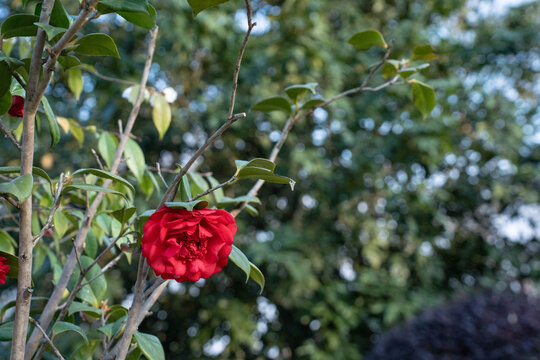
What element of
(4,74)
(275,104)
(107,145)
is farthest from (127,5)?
(107,145)

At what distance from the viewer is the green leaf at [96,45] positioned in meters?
0.53

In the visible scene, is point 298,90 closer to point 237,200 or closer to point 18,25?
point 237,200

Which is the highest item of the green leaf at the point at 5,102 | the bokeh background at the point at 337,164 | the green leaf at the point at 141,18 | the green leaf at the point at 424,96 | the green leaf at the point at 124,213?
the green leaf at the point at 141,18

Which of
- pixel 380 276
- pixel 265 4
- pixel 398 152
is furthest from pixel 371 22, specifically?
pixel 380 276

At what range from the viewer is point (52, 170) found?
315cm

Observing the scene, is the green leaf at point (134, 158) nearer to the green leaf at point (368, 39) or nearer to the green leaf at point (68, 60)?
the green leaf at point (68, 60)

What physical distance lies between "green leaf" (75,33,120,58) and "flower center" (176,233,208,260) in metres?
0.21

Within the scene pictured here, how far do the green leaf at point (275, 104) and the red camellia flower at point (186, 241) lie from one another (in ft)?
1.11

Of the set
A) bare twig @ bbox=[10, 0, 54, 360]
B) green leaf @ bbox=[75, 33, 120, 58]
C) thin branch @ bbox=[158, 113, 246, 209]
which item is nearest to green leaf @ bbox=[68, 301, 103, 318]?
bare twig @ bbox=[10, 0, 54, 360]

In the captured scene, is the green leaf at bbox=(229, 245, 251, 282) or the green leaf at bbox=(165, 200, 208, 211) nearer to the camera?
the green leaf at bbox=(165, 200, 208, 211)

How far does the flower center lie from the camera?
0.51 metres

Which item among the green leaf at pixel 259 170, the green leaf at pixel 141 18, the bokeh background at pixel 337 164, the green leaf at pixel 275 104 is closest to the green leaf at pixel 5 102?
the green leaf at pixel 141 18

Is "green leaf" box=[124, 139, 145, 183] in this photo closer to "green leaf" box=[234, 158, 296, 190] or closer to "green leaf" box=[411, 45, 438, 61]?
"green leaf" box=[234, 158, 296, 190]

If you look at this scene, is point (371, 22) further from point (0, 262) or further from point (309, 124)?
point (0, 262)
